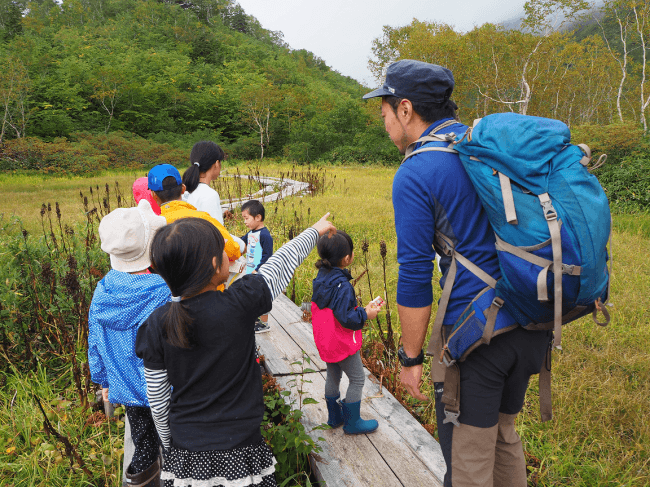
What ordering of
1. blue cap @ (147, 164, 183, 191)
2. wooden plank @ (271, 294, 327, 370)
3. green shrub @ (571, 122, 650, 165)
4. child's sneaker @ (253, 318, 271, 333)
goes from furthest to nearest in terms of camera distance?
green shrub @ (571, 122, 650, 165) < child's sneaker @ (253, 318, 271, 333) < wooden plank @ (271, 294, 327, 370) < blue cap @ (147, 164, 183, 191)

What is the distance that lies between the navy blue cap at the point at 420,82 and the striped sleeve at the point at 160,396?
138cm

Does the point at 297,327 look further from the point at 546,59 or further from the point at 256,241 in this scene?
the point at 546,59

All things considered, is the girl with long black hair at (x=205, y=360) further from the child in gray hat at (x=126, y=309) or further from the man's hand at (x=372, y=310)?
the man's hand at (x=372, y=310)

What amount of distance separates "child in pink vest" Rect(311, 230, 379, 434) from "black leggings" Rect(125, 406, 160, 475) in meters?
0.98

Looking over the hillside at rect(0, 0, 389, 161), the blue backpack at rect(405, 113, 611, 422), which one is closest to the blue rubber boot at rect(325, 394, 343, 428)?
the blue backpack at rect(405, 113, 611, 422)

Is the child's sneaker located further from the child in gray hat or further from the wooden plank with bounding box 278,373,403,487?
the child in gray hat

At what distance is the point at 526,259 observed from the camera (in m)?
1.20

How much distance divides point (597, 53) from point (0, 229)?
35304 millimetres

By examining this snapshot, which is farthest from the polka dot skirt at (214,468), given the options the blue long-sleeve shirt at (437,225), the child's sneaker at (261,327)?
the child's sneaker at (261,327)

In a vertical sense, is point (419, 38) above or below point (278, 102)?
above

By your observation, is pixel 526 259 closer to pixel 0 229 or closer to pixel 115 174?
pixel 0 229

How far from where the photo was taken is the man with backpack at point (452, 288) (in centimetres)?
137

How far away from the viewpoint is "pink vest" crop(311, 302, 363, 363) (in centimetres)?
229

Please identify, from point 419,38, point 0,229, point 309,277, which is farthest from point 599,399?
point 419,38
